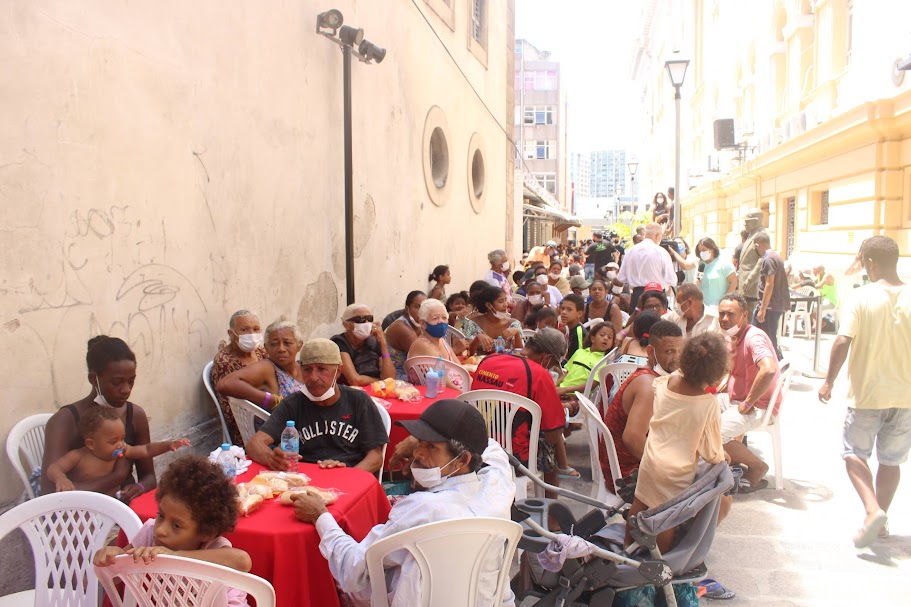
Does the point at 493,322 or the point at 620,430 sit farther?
the point at 493,322

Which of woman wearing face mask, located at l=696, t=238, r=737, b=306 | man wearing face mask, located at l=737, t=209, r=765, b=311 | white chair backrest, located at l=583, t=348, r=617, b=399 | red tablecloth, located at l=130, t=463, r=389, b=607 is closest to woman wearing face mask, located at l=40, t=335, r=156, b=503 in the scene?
red tablecloth, located at l=130, t=463, r=389, b=607

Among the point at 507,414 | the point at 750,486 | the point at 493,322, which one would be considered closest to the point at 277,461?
the point at 507,414

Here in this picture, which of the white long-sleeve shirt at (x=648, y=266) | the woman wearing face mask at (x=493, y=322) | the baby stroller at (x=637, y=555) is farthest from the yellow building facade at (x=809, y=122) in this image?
the baby stroller at (x=637, y=555)

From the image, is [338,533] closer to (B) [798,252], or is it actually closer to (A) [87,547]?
(A) [87,547]

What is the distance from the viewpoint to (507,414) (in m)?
4.54

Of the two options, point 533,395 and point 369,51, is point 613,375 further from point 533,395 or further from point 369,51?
point 369,51

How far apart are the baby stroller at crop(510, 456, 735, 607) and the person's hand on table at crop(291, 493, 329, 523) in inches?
33.5

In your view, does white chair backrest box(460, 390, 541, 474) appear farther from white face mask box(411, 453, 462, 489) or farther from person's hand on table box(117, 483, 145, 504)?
person's hand on table box(117, 483, 145, 504)

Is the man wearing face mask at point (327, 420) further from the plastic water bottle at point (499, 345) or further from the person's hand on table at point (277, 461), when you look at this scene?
the plastic water bottle at point (499, 345)

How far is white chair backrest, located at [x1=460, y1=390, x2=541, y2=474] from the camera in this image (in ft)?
14.6

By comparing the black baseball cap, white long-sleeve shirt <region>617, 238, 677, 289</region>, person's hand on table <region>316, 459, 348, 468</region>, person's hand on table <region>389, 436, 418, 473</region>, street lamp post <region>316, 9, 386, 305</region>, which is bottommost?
person's hand on table <region>316, 459, 348, 468</region>

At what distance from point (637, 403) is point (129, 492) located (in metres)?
2.59

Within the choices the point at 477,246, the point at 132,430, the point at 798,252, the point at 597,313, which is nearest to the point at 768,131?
the point at 798,252

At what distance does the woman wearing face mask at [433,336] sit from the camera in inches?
225
